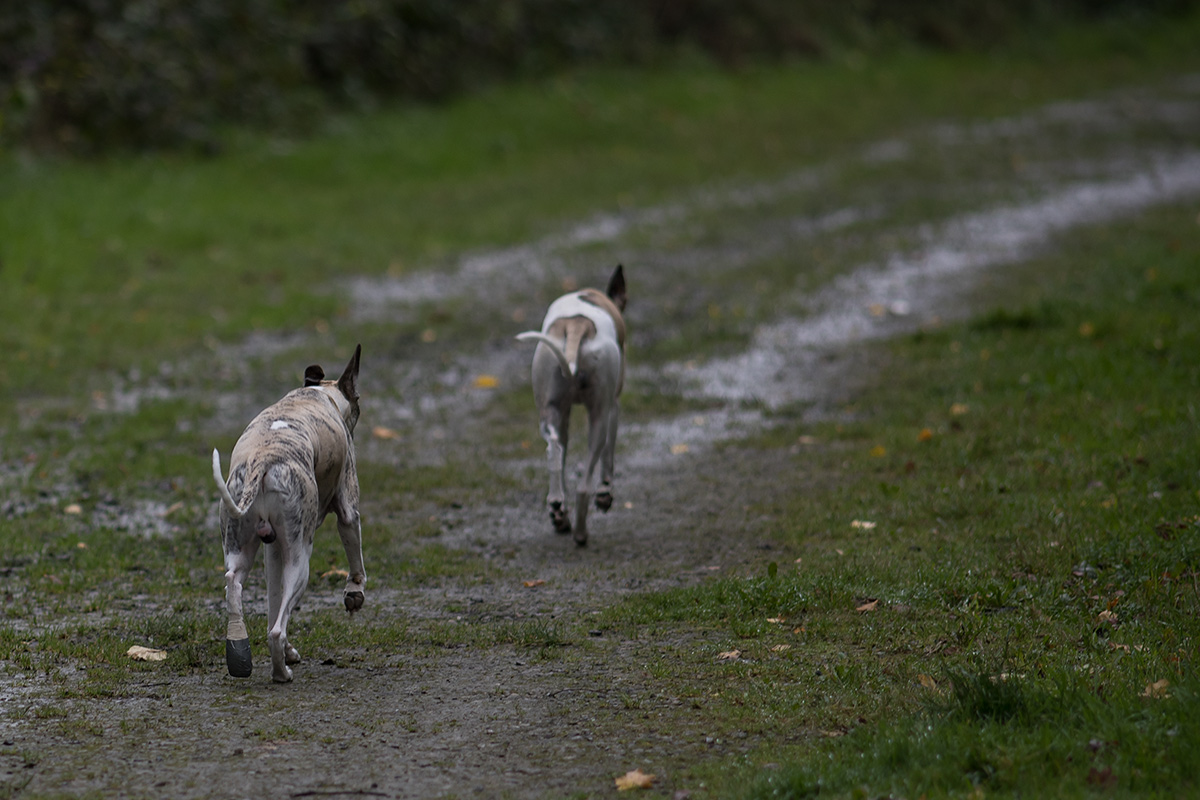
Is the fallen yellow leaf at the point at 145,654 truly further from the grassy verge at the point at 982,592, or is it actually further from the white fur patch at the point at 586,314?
the white fur patch at the point at 586,314

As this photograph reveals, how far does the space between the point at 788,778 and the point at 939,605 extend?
7.04 feet

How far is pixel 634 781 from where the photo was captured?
4.88 meters

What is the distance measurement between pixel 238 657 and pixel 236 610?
0.20 meters

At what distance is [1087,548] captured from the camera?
7.15 metres

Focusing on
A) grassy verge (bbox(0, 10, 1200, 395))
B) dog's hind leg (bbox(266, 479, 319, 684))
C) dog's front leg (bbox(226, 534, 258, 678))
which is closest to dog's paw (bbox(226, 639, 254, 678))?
dog's front leg (bbox(226, 534, 258, 678))

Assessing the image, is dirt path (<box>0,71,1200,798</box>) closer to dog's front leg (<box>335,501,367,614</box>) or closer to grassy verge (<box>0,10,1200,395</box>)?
dog's front leg (<box>335,501,367,614</box>)

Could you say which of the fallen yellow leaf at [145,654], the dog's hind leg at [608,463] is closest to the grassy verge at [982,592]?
the dog's hind leg at [608,463]

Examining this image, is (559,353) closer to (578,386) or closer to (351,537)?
(578,386)

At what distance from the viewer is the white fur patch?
8.11 meters

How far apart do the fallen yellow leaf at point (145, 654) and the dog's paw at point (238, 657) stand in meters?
0.57

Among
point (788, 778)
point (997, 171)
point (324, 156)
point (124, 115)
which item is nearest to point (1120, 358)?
point (788, 778)

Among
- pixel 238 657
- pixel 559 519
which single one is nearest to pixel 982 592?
pixel 559 519

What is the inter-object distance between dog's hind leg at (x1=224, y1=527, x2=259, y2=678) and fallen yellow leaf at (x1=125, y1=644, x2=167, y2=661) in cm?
53

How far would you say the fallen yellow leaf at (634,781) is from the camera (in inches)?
192
